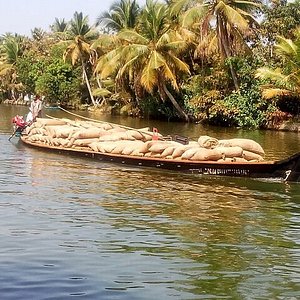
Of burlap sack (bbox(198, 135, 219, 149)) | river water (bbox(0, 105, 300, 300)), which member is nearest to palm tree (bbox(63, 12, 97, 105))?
burlap sack (bbox(198, 135, 219, 149))

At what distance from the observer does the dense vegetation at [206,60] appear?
1189 inches

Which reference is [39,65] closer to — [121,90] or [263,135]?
[121,90]

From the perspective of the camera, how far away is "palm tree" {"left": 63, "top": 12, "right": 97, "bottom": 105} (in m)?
46.9

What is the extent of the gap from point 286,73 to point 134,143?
14838 mm

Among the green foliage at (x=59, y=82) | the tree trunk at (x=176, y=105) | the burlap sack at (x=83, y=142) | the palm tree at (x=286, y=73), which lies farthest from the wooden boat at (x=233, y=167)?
the green foliage at (x=59, y=82)

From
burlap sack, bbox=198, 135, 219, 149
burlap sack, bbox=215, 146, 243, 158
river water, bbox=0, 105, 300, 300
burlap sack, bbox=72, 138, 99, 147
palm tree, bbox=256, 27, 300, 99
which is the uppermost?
palm tree, bbox=256, 27, 300, 99

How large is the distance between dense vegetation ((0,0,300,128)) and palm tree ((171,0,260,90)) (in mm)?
47

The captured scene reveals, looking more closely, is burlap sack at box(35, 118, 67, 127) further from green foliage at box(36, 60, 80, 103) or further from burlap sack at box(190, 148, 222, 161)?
green foliage at box(36, 60, 80, 103)

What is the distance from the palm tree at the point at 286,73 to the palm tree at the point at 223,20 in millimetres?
2338

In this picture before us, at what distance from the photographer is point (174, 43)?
32.9m

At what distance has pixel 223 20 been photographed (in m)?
30.2

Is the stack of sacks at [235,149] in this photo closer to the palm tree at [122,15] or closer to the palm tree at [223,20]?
the palm tree at [223,20]

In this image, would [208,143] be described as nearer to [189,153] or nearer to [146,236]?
[189,153]

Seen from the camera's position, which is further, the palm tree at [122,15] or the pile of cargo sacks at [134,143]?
the palm tree at [122,15]
